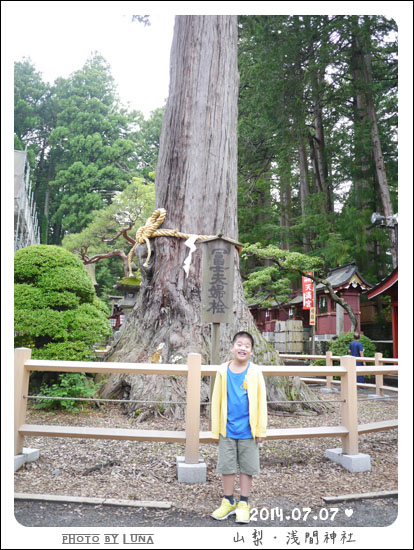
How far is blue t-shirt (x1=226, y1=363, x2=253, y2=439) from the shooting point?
7.89 ft

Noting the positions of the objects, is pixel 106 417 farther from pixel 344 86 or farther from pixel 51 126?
pixel 51 126

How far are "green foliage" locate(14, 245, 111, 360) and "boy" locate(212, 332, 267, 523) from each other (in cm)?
273

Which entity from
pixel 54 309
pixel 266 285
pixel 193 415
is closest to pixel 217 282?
pixel 193 415

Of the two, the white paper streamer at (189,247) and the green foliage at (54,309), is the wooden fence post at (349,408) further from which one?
the green foliage at (54,309)

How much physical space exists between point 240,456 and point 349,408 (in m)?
1.41

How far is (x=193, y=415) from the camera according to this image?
9.80 feet

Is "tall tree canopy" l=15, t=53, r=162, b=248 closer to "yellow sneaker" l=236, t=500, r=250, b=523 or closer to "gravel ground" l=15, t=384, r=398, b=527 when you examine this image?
"gravel ground" l=15, t=384, r=398, b=527

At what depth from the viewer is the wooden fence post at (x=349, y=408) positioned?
3.34 metres

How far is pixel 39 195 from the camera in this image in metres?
23.4

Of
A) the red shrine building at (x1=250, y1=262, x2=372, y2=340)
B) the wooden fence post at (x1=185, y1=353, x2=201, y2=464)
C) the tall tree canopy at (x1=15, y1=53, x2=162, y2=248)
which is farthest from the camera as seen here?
the tall tree canopy at (x1=15, y1=53, x2=162, y2=248)

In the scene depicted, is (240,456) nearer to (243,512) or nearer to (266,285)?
(243,512)

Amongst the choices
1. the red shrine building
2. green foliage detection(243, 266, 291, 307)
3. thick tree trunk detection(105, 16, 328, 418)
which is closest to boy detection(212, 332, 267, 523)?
thick tree trunk detection(105, 16, 328, 418)

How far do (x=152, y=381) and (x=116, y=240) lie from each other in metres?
15.7

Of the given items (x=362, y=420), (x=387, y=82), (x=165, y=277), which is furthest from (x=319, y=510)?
(x=387, y=82)
